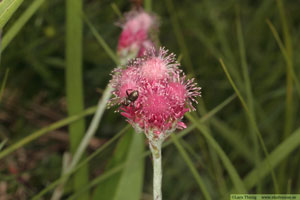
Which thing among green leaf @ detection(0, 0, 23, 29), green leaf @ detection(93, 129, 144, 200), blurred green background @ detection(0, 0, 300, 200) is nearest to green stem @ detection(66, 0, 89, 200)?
green leaf @ detection(93, 129, 144, 200)

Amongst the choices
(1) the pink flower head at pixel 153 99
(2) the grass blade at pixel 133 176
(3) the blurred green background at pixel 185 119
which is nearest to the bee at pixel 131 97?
(1) the pink flower head at pixel 153 99

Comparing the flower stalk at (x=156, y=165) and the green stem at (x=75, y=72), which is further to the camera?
the green stem at (x=75, y=72)

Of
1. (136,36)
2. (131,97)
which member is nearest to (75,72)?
(136,36)

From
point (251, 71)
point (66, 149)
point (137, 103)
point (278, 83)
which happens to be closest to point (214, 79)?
point (251, 71)

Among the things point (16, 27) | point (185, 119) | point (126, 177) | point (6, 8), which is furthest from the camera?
point (185, 119)

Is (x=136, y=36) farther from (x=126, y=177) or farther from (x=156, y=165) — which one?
(x=156, y=165)

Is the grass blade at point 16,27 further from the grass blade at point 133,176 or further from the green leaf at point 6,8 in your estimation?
the grass blade at point 133,176
